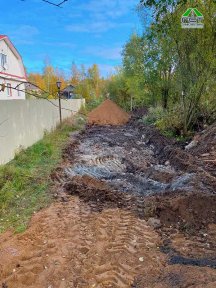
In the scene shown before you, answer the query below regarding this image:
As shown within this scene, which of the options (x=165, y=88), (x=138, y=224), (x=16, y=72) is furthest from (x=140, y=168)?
(x=16, y=72)

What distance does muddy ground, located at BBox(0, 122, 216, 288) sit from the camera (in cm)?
320

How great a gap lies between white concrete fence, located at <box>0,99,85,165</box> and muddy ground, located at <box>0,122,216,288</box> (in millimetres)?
1741

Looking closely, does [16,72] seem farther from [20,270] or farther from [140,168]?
[20,270]

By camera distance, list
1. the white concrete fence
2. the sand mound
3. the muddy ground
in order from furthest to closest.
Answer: the sand mound, the white concrete fence, the muddy ground

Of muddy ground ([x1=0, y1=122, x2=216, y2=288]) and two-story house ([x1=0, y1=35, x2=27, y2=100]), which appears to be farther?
two-story house ([x1=0, y1=35, x2=27, y2=100])

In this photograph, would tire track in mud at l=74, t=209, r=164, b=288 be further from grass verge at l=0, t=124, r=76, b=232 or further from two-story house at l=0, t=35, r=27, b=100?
two-story house at l=0, t=35, r=27, b=100

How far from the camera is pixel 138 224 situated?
4.57 m

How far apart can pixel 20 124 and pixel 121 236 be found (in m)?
6.10

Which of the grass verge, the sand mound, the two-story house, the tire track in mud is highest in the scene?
the two-story house

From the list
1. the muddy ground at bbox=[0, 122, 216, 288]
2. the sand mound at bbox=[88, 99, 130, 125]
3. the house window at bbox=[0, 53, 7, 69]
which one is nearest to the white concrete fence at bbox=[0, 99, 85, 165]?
the muddy ground at bbox=[0, 122, 216, 288]

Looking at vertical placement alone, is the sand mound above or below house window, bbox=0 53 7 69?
below

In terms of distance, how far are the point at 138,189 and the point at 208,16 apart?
23.7 feet

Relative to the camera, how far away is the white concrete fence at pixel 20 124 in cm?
764

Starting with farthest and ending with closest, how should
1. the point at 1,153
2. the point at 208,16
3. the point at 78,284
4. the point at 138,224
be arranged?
the point at 208,16 < the point at 1,153 < the point at 138,224 < the point at 78,284
